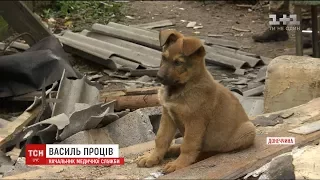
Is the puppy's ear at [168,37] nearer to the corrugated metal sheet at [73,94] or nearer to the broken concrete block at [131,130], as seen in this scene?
the broken concrete block at [131,130]

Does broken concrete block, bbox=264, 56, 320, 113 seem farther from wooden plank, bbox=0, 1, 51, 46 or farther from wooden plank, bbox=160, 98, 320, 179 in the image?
wooden plank, bbox=0, 1, 51, 46

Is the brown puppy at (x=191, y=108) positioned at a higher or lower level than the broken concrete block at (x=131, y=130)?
higher

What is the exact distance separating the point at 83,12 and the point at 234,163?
1035cm

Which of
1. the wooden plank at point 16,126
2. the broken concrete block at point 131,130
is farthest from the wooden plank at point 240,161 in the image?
the wooden plank at point 16,126

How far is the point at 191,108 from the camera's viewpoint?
14.4ft

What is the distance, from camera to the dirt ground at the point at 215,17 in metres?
12.3

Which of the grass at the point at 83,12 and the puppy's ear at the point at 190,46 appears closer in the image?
the puppy's ear at the point at 190,46

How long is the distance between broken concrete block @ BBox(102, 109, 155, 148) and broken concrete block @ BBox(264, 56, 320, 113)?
59.9 inches

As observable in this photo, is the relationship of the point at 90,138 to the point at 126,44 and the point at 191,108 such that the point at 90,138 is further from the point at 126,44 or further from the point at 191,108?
the point at 126,44

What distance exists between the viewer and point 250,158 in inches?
187

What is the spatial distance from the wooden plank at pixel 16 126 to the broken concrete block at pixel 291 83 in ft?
8.68

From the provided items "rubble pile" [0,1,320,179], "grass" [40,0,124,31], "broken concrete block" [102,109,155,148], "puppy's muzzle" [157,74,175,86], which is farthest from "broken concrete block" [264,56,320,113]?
"grass" [40,0,124,31]

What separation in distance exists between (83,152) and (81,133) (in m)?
0.92

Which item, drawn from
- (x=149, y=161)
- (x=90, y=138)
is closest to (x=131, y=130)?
(x=90, y=138)
